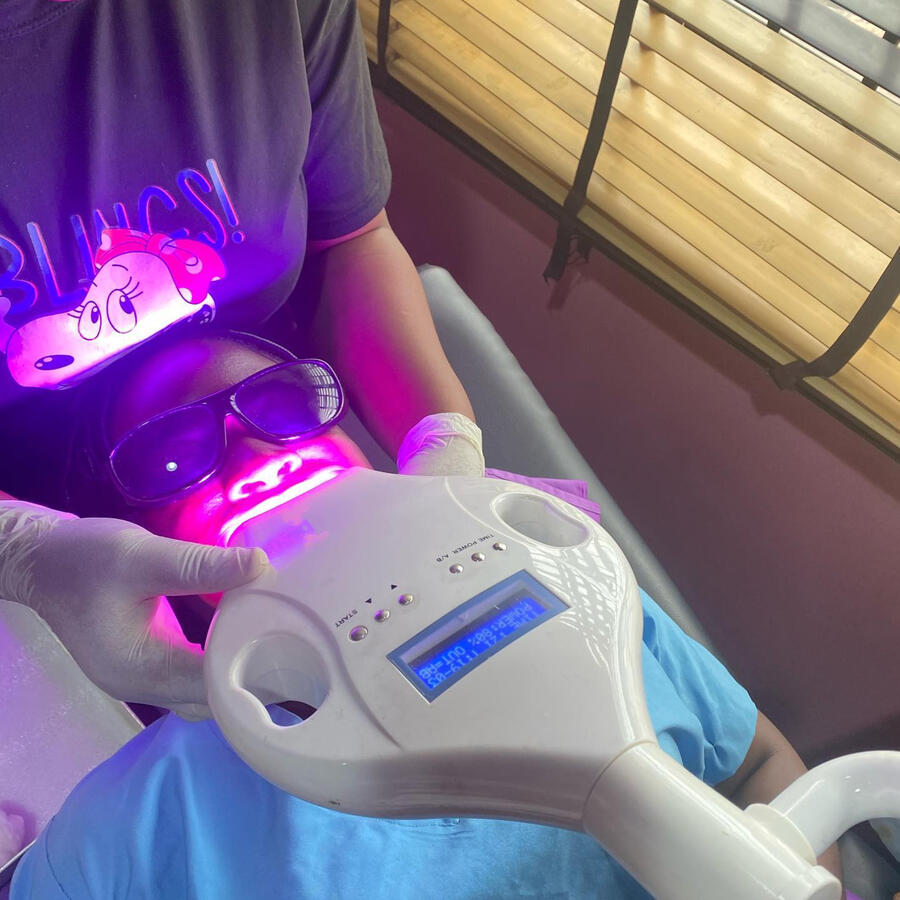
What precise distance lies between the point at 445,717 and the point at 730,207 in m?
0.87

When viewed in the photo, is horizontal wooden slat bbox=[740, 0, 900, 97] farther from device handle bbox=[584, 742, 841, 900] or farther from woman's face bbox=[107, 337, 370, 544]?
device handle bbox=[584, 742, 841, 900]

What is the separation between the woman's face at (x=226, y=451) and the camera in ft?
2.43

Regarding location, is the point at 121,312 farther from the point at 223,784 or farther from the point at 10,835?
the point at 10,835

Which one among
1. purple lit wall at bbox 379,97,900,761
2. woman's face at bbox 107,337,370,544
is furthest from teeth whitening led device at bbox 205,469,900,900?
purple lit wall at bbox 379,97,900,761

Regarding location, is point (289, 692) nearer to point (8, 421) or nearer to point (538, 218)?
point (8, 421)

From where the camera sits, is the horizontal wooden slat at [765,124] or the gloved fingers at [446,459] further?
the horizontal wooden slat at [765,124]

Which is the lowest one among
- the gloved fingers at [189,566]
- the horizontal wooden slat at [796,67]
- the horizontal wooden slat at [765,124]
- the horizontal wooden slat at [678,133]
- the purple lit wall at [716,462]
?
the purple lit wall at [716,462]

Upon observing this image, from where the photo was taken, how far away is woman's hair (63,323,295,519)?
783 millimetres

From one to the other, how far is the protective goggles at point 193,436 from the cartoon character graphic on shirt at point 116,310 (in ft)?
0.29

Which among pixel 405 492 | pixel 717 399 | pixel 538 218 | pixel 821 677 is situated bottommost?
pixel 821 677

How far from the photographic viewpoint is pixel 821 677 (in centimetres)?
130

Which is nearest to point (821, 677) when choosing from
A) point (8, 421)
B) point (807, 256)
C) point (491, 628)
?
point (807, 256)

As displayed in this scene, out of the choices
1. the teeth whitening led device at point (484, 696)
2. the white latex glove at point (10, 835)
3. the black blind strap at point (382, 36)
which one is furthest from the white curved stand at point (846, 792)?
the black blind strap at point (382, 36)

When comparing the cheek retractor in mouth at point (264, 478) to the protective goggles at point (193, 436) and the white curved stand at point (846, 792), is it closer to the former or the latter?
the protective goggles at point (193, 436)
